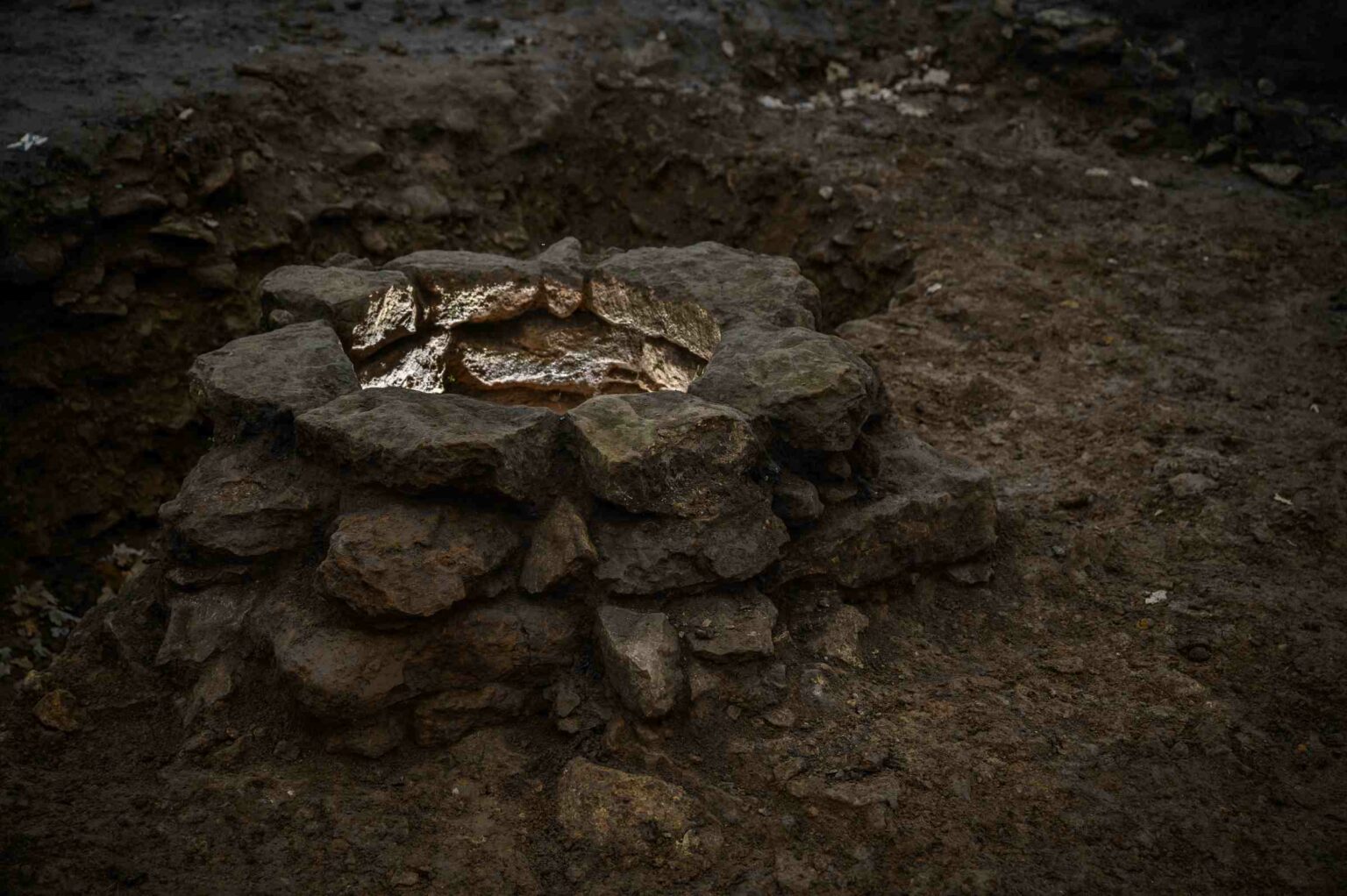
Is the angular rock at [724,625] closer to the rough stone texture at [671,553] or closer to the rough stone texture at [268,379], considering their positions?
the rough stone texture at [671,553]

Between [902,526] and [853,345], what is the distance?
1.99 meters

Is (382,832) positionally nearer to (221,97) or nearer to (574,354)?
(574,354)

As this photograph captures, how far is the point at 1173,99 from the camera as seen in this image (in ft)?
22.9

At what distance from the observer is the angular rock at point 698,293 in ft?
11.1

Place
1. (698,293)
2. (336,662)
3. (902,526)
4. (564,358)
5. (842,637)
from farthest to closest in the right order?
(564,358) < (698,293) < (902,526) < (842,637) < (336,662)

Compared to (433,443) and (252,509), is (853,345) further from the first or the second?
(252,509)

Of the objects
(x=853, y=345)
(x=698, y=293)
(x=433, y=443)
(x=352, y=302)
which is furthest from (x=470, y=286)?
(x=853, y=345)

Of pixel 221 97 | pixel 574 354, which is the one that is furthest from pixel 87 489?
pixel 574 354

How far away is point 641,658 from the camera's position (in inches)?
95.0

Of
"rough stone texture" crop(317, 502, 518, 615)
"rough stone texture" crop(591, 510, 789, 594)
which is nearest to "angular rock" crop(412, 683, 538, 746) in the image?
"rough stone texture" crop(317, 502, 518, 615)

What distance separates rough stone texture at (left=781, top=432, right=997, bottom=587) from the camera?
2871 mm

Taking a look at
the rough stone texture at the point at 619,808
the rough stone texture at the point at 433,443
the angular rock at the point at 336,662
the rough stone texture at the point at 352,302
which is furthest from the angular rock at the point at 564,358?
the rough stone texture at the point at 619,808

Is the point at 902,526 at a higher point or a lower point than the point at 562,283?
lower

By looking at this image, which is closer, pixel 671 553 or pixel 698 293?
pixel 671 553
